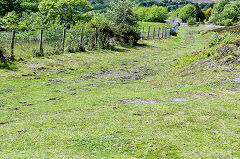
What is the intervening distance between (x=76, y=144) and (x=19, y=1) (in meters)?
66.4

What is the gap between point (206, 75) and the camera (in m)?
12.1

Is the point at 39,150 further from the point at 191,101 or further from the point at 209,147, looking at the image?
the point at 191,101

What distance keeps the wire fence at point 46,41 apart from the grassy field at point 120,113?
2768 mm

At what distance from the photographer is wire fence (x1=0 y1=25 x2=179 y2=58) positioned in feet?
54.6

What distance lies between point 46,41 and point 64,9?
38573 mm

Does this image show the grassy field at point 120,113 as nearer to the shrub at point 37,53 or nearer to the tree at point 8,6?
the shrub at point 37,53

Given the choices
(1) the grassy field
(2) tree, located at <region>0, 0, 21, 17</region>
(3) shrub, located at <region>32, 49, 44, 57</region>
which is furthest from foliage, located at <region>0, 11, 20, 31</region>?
(1) the grassy field

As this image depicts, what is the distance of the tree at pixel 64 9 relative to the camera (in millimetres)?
54156

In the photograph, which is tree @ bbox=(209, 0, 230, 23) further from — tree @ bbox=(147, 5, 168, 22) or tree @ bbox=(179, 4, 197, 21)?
tree @ bbox=(147, 5, 168, 22)

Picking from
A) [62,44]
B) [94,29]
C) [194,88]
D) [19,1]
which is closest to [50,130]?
[194,88]

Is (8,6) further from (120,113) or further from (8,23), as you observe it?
(120,113)

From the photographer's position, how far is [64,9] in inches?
2213

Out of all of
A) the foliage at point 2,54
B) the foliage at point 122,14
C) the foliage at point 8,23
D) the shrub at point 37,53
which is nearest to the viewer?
the foliage at point 2,54

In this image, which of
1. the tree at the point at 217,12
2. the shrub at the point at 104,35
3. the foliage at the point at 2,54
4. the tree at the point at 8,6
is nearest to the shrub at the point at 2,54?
the foliage at the point at 2,54
